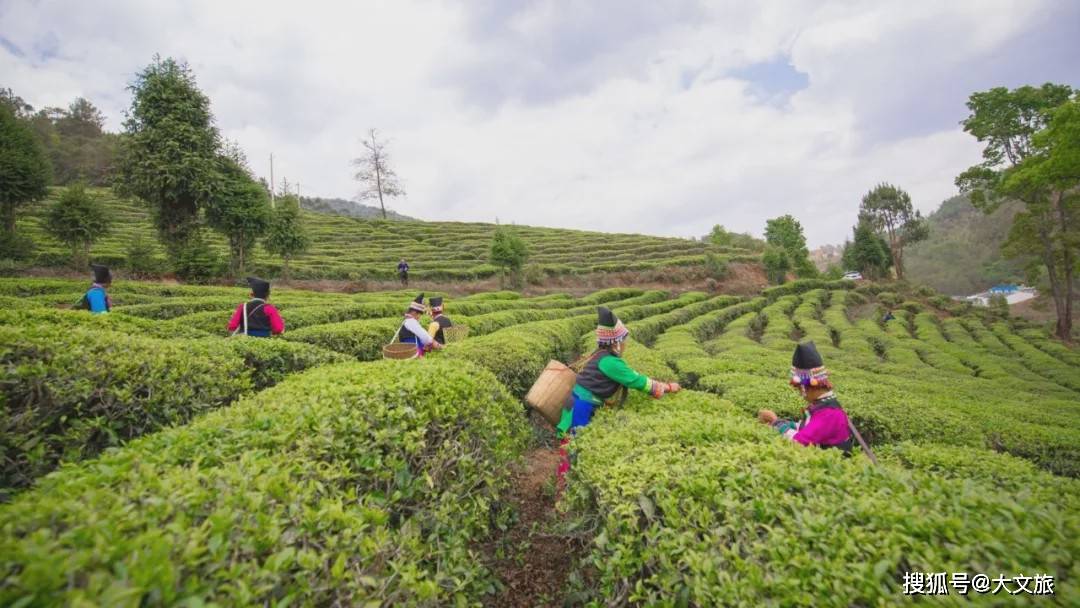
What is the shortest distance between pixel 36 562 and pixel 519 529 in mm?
3641

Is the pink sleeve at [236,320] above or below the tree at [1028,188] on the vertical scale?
below

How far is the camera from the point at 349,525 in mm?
2027

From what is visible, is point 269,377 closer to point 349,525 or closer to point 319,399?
point 319,399

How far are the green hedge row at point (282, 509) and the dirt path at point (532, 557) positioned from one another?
384 millimetres

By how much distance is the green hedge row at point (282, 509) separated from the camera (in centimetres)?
130

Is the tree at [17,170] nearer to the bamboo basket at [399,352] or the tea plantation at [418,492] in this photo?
the tea plantation at [418,492]

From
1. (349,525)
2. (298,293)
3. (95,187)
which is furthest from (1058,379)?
(95,187)

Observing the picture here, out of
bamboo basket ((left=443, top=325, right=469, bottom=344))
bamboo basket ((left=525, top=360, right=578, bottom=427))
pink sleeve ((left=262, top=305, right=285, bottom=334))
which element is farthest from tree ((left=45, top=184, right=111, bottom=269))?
bamboo basket ((left=525, top=360, right=578, bottom=427))

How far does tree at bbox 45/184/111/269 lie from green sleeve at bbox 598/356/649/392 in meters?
25.5

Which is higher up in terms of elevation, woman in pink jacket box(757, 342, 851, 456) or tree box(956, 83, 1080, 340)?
tree box(956, 83, 1080, 340)

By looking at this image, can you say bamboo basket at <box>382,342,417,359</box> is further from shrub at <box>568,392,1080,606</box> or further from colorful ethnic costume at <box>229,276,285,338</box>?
shrub at <box>568,392,1080,606</box>

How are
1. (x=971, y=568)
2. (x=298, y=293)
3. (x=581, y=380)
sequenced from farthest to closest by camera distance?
(x=298, y=293) → (x=581, y=380) → (x=971, y=568)

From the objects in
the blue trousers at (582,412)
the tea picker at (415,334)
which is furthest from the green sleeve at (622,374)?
the tea picker at (415,334)

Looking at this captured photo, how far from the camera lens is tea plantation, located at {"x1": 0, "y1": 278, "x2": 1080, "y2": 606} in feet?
4.92
